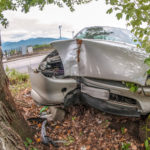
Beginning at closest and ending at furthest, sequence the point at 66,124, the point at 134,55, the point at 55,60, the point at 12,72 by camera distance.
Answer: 1. the point at 134,55
2. the point at 66,124
3. the point at 55,60
4. the point at 12,72

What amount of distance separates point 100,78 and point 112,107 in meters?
0.45

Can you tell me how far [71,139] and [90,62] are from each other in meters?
1.25

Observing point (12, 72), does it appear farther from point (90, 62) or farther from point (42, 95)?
point (90, 62)

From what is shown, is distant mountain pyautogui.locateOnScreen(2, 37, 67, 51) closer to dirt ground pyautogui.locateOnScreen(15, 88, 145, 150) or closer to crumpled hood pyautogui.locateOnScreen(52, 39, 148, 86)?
dirt ground pyautogui.locateOnScreen(15, 88, 145, 150)

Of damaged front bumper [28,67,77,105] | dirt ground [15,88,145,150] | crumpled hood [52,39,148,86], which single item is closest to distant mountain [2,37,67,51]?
damaged front bumper [28,67,77,105]

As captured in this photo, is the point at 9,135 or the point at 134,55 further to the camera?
the point at 134,55

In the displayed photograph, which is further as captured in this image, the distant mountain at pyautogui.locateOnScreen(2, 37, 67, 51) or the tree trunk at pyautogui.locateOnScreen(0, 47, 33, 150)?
the distant mountain at pyautogui.locateOnScreen(2, 37, 67, 51)

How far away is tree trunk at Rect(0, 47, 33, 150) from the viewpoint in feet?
4.98

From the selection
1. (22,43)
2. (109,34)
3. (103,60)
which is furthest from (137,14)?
(22,43)

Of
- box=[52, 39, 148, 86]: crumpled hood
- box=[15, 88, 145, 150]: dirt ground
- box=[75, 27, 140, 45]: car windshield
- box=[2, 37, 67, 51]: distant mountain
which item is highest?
box=[75, 27, 140, 45]: car windshield

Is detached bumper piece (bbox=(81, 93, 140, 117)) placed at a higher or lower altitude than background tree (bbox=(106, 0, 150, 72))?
lower

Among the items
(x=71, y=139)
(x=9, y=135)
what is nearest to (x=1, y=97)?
(x=9, y=135)

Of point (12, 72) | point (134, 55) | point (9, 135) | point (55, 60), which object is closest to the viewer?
point (9, 135)

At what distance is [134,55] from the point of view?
1963 millimetres
